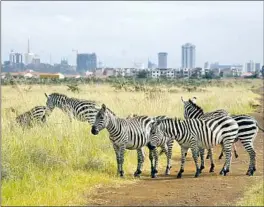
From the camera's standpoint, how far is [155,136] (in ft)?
39.4

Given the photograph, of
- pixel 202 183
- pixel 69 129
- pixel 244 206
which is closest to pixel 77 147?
pixel 69 129

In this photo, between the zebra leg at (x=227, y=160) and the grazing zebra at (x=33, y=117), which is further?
the grazing zebra at (x=33, y=117)

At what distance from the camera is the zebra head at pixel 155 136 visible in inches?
472

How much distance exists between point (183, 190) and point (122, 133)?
2.00 meters

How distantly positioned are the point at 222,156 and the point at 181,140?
11.0 ft

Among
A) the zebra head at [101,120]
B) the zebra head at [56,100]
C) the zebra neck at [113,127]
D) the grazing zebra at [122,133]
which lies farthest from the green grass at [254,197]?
the zebra head at [56,100]

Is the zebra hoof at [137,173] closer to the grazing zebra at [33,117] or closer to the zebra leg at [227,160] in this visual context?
the zebra leg at [227,160]

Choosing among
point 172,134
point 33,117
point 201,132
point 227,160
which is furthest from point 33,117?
point 227,160

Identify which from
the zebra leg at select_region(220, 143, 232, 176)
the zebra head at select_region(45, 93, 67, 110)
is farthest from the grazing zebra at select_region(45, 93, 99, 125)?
the zebra leg at select_region(220, 143, 232, 176)

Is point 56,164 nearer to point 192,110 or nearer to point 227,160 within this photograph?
point 227,160

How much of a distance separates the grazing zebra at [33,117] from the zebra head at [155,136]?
333 centimetres

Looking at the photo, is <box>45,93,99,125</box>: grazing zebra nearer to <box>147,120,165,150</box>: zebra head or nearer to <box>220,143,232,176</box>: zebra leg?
<box>147,120,165,150</box>: zebra head

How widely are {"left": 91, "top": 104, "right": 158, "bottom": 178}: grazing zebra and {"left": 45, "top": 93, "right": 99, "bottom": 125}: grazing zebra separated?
4076mm

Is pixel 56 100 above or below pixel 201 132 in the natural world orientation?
above
